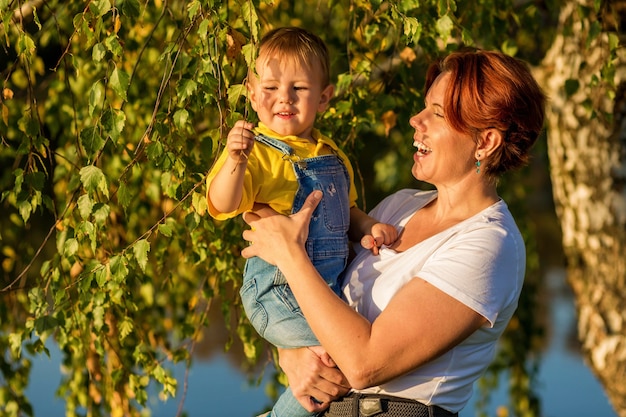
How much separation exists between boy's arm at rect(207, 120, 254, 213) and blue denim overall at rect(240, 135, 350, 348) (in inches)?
5.5

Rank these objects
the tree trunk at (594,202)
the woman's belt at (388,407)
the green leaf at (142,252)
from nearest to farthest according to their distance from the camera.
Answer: the woman's belt at (388,407), the green leaf at (142,252), the tree trunk at (594,202)

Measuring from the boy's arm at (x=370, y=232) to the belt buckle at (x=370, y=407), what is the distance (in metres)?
0.30

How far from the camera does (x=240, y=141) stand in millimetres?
1676

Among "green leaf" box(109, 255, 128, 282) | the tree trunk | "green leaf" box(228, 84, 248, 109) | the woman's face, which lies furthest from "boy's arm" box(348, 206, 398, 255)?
the tree trunk

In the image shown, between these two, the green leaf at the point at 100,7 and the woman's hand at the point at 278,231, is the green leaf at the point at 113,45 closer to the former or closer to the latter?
the green leaf at the point at 100,7

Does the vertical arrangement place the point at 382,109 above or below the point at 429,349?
above

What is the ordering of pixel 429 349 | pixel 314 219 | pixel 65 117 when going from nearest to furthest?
pixel 429 349, pixel 314 219, pixel 65 117

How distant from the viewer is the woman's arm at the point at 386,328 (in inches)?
68.0

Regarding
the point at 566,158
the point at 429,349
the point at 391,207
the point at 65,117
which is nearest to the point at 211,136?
the point at 391,207

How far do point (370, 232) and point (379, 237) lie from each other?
6cm

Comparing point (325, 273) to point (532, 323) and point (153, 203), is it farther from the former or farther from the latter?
point (532, 323)

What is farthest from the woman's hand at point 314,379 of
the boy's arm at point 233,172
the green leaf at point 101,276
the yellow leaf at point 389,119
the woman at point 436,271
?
the yellow leaf at point 389,119

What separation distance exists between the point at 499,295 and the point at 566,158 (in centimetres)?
194

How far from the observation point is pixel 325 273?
1950mm
